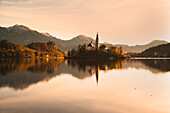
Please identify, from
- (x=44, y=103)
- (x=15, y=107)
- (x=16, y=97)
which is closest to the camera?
(x=15, y=107)

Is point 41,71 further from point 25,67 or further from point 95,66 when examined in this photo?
point 95,66

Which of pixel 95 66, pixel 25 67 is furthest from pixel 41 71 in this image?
pixel 95 66

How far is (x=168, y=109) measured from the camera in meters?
15.3

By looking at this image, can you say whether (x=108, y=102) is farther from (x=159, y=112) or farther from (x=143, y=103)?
(x=159, y=112)

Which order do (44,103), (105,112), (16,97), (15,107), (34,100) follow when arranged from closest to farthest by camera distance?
(105,112), (15,107), (44,103), (34,100), (16,97)

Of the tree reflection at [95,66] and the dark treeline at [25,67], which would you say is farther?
the tree reflection at [95,66]

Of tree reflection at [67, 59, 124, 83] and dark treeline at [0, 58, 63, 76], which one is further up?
dark treeline at [0, 58, 63, 76]

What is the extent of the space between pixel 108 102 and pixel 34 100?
340 inches

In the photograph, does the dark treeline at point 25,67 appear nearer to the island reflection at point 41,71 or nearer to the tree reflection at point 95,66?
the island reflection at point 41,71

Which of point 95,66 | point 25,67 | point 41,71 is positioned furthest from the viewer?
point 95,66

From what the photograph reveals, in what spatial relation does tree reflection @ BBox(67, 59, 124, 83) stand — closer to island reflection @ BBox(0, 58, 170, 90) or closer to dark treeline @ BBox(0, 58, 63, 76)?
island reflection @ BBox(0, 58, 170, 90)

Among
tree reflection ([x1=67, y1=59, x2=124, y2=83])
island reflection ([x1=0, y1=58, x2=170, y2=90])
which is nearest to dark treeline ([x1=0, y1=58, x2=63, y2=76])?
island reflection ([x1=0, y1=58, x2=170, y2=90])

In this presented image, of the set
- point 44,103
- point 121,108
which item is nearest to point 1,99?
point 44,103

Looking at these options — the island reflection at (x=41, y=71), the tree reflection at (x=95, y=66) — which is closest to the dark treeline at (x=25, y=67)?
the island reflection at (x=41, y=71)
